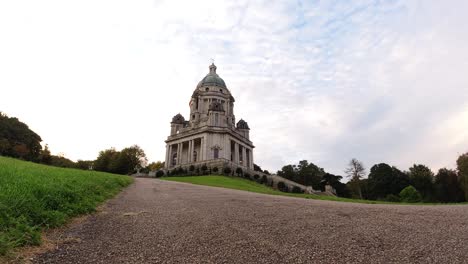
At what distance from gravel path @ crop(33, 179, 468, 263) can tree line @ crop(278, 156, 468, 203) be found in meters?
41.1

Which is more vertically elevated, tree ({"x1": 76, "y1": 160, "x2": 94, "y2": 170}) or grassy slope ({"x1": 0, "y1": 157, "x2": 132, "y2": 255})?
tree ({"x1": 76, "y1": 160, "x2": 94, "y2": 170})

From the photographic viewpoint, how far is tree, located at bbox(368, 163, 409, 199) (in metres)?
63.4

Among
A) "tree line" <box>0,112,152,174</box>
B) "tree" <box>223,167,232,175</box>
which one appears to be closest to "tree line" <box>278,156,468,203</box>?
"tree" <box>223,167,232,175</box>

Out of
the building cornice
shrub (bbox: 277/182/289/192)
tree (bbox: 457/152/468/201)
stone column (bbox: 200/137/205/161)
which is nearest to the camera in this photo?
tree (bbox: 457/152/468/201)

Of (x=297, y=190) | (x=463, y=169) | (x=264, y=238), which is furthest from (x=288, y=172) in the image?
(x=264, y=238)

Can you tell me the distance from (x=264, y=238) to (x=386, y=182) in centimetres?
6601

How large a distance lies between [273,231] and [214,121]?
5868 centimetres

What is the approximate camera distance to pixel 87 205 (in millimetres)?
9688

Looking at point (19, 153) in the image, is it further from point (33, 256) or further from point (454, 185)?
point (454, 185)

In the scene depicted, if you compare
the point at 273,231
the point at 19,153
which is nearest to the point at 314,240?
the point at 273,231

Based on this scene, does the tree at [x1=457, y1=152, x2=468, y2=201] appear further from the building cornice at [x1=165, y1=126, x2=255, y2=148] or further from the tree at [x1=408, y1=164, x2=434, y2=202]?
the building cornice at [x1=165, y1=126, x2=255, y2=148]

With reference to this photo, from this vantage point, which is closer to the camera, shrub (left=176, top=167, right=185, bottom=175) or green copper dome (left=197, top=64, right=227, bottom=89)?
shrub (left=176, top=167, right=185, bottom=175)

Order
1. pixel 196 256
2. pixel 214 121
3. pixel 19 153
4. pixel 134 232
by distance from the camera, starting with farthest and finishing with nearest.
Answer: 1. pixel 214 121
2. pixel 19 153
3. pixel 134 232
4. pixel 196 256

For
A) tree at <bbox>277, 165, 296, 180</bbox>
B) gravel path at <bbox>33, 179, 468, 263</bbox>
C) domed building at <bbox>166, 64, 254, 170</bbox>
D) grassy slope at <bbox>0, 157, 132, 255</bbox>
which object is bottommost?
gravel path at <bbox>33, 179, 468, 263</bbox>
